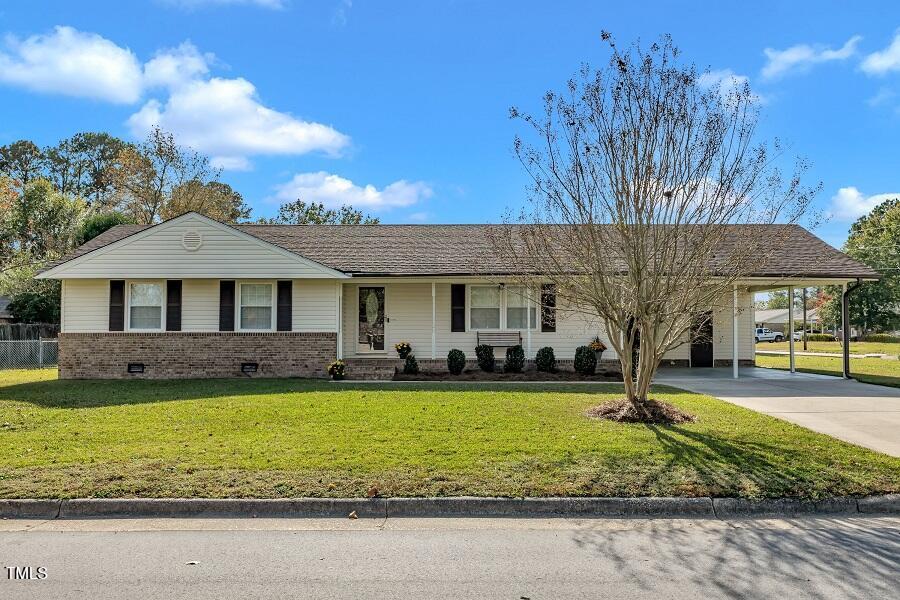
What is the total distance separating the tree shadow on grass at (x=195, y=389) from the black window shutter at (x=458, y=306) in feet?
12.5

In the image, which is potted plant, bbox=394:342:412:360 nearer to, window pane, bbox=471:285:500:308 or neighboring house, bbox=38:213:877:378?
neighboring house, bbox=38:213:877:378

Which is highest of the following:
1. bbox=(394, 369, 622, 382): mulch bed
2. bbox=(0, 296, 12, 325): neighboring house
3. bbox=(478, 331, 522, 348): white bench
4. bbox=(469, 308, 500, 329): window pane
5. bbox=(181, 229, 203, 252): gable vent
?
bbox=(181, 229, 203, 252): gable vent

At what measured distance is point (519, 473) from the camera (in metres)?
6.45

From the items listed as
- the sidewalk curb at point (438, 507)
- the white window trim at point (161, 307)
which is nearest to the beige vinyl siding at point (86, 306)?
the white window trim at point (161, 307)

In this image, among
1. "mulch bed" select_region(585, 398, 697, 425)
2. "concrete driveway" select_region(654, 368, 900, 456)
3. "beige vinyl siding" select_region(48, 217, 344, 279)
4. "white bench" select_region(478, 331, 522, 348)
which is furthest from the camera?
"white bench" select_region(478, 331, 522, 348)

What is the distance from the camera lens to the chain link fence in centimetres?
2236

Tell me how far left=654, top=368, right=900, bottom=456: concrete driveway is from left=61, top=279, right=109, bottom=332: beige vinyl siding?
14.8 m

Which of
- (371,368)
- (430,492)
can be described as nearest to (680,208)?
(430,492)

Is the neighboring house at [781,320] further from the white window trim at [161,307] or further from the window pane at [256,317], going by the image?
the white window trim at [161,307]

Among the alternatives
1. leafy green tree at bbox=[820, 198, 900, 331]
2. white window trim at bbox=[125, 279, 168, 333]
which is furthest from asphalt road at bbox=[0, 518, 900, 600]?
leafy green tree at bbox=[820, 198, 900, 331]

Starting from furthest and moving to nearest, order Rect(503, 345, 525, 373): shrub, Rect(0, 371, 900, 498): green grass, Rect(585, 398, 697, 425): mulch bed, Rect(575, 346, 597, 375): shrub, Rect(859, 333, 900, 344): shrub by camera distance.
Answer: Rect(859, 333, 900, 344): shrub, Rect(503, 345, 525, 373): shrub, Rect(575, 346, 597, 375): shrub, Rect(585, 398, 697, 425): mulch bed, Rect(0, 371, 900, 498): green grass

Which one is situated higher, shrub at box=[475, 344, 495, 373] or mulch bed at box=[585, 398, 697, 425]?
shrub at box=[475, 344, 495, 373]

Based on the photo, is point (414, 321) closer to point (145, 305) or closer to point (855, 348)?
point (145, 305)

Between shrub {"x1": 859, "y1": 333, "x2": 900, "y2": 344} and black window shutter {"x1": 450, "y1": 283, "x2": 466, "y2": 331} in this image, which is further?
shrub {"x1": 859, "y1": 333, "x2": 900, "y2": 344}
